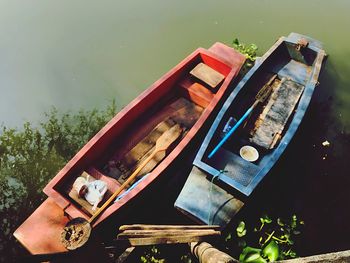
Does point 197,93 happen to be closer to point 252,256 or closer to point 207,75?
point 207,75

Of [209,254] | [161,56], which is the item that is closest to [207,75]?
[161,56]

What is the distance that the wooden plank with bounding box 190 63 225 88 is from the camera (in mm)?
5230

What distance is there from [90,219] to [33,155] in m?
2.13

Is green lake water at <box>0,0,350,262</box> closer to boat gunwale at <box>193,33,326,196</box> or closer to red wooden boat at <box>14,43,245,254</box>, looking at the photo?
boat gunwale at <box>193,33,326,196</box>

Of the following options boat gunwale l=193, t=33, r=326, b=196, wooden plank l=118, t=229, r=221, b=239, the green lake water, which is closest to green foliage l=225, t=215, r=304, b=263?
the green lake water

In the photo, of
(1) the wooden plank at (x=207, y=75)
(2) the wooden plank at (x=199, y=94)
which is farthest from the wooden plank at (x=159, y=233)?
(1) the wooden plank at (x=207, y=75)

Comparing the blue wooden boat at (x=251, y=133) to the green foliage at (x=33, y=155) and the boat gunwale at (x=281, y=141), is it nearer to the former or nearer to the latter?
the boat gunwale at (x=281, y=141)

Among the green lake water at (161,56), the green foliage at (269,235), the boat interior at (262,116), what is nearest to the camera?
the green foliage at (269,235)

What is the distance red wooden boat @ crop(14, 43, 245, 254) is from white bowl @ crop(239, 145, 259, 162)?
27.6 inches

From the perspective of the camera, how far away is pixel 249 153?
4.60 m

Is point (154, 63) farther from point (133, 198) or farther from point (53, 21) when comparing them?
point (133, 198)

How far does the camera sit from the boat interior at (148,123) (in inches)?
171

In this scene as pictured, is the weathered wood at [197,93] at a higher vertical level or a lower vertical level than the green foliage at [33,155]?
lower

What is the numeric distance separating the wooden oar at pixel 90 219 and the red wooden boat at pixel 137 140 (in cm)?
10
